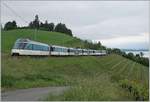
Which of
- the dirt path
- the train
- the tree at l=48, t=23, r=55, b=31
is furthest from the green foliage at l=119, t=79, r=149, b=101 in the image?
the tree at l=48, t=23, r=55, b=31

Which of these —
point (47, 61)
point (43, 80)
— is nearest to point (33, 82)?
point (43, 80)

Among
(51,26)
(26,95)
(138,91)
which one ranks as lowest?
(26,95)

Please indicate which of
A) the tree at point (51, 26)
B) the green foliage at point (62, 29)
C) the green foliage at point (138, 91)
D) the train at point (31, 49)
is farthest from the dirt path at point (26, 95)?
the tree at point (51, 26)

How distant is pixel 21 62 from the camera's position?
33.7 meters

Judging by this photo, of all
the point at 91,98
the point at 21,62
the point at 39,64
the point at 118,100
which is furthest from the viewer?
the point at 39,64

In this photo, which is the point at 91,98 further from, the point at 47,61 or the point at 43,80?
the point at 47,61

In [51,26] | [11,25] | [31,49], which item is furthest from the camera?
[51,26]

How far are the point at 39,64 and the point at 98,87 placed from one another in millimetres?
21695

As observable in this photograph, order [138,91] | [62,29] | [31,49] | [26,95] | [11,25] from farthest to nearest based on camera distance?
[62,29], [11,25], [31,49], [26,95], [138,91]

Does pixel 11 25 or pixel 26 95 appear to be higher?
pixel 11 25

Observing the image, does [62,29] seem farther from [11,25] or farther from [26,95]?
[26,95]

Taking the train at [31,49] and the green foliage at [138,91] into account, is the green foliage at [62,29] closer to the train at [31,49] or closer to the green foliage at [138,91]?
the train at [31,49]

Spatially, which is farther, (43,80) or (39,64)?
(39,64)

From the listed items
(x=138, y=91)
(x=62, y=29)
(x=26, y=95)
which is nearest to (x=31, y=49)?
(x=26, y=95)
